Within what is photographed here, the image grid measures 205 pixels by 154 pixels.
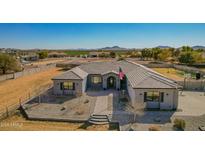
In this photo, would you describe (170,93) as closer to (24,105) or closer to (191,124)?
(191,124)

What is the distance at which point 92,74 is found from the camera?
85.6 feet

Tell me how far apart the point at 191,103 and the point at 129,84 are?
19.9 ft

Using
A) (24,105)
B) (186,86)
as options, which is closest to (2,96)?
(24,105)

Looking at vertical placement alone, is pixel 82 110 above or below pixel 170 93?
below

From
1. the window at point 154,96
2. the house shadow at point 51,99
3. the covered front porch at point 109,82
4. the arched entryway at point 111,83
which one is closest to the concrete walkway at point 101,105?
the house shadow at point 51,99

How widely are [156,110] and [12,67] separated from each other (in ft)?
104

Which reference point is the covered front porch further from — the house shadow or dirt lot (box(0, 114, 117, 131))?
dirt lot (box(0, 114, 117, 131))

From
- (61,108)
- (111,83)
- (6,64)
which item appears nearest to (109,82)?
(111,83)

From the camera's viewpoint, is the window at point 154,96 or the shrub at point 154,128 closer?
the shrub at point 154,128

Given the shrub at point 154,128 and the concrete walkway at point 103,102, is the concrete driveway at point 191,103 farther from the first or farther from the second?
the concrete walkway at point 103,102

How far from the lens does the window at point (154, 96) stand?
1714 cm

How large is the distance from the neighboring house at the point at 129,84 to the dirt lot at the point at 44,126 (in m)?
4.84

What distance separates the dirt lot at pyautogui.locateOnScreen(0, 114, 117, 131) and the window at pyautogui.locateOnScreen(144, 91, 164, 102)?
472cm

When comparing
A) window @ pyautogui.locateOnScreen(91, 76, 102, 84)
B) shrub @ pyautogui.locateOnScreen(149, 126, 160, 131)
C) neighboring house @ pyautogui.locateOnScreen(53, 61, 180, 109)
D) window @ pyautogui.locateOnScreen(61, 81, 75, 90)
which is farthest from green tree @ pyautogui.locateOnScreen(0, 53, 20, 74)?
shrub @ pyautogui.locateOnScreen(149, 126, 160, 131)
